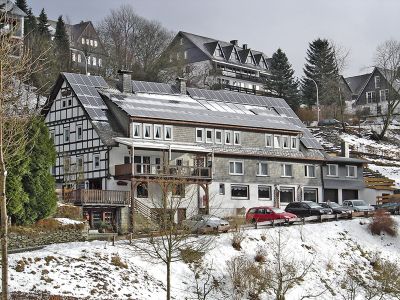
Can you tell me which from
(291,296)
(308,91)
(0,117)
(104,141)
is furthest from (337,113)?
(0,117)

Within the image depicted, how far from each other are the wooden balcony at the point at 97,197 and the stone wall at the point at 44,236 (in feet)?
20.7

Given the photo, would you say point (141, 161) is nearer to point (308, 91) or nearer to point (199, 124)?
point (199, 124)

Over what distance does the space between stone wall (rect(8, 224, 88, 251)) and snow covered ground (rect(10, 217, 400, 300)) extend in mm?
1399

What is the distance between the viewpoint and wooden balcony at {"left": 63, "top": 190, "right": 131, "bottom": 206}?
149 feet

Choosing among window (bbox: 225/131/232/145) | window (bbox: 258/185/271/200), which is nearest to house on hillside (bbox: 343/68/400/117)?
window (bbox: 258/185/271/200)

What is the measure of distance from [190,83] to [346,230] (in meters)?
46.4

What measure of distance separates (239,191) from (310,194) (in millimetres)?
8512

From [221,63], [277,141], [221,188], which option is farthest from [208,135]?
[221,63]

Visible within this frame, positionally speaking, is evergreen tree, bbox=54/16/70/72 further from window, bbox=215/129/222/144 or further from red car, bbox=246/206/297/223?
red car, bbox=246/206/297/223

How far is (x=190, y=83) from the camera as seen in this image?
90.3 meters

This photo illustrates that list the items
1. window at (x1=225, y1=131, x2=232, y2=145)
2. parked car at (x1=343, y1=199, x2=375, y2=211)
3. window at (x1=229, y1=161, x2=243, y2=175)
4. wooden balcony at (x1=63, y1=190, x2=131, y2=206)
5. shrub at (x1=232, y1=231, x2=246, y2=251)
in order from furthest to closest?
window at (x1=225, y1=131, x2=232, y2=145) → window at (x1=229, y1=161, x2=243, y2=175) → parked car at (x1=343, y1=199, x2=375, y2=211) → wooden balcony at (x1=63, y1=190, x2=131, y2=206) → shrub at (x1=232, y1=231, x2=246, y2=251)

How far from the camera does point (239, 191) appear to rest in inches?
2224

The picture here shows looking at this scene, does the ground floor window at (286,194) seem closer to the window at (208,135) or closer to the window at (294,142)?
the window at (294,142)

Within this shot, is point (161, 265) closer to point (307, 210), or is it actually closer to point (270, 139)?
point (307, 210)
